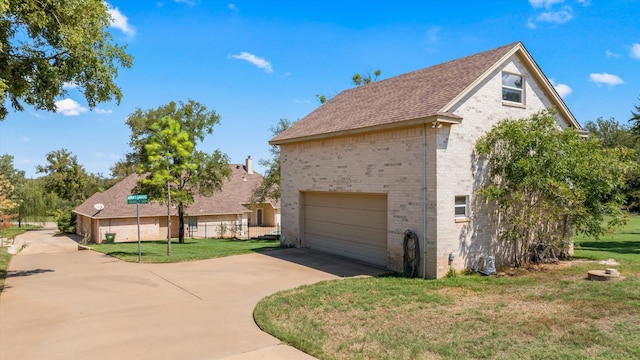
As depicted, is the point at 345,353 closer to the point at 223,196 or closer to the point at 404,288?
the point at 404,288

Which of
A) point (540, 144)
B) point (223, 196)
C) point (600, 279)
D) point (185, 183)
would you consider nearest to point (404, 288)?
point (600, 279)

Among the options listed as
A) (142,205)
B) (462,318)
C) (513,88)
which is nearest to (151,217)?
(142,205)

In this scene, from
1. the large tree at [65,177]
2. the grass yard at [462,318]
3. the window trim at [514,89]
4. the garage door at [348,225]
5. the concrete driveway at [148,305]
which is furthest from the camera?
the large tree at [65,177]

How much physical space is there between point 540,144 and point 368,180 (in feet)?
17.2

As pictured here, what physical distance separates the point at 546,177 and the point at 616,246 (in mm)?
11186

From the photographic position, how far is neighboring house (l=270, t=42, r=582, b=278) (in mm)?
11836

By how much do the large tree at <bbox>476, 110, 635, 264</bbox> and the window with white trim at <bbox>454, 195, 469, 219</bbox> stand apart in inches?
21.4

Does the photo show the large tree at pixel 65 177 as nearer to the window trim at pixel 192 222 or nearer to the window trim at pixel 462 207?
the window trim at pixel 192 222

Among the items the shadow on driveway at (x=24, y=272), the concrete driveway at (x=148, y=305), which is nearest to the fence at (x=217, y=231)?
the concrete driveway at (x=148, y=305)

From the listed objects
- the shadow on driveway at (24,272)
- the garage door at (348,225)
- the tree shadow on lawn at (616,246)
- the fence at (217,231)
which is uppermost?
the garage door at (348,225)

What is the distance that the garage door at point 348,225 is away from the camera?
13.8 m

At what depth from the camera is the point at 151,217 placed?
33750 mm

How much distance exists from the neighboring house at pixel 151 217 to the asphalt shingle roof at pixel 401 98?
57.2ft

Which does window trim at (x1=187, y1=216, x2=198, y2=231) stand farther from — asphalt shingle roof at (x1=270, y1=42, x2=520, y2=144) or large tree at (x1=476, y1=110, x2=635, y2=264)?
large tree at (x1=476, y1=110, x2=635, y2=264)
